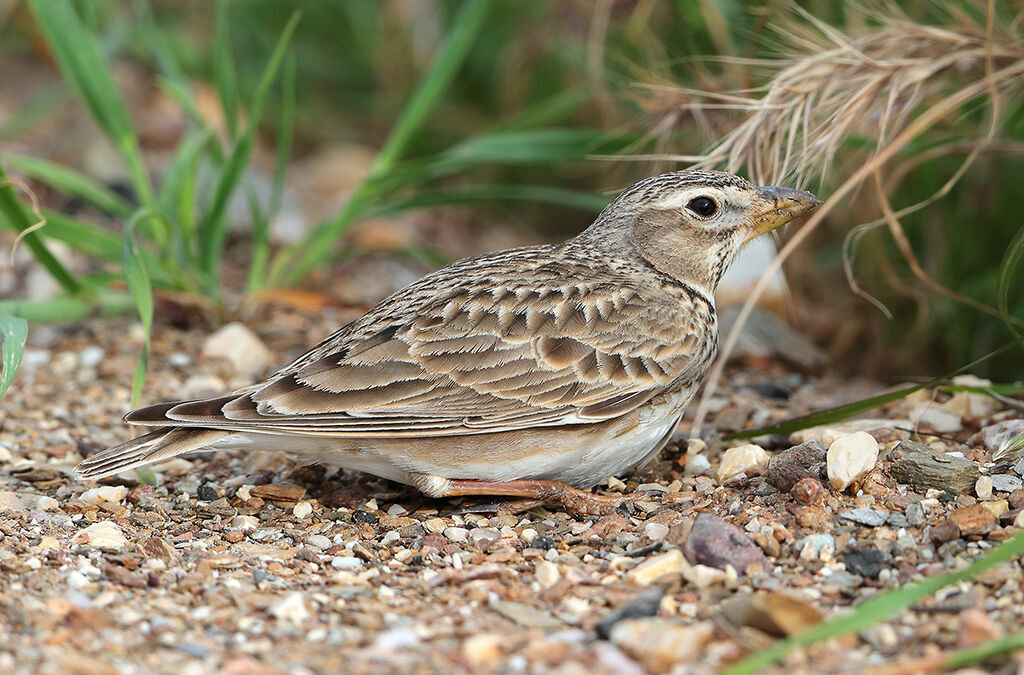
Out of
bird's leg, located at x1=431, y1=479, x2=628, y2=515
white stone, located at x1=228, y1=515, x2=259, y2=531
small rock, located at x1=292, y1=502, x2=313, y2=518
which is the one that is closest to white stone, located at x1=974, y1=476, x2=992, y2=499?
bird's leg, located at x1=431, y1=479, x2=628, y2=515

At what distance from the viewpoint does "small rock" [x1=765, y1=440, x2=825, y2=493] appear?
14.5 feet

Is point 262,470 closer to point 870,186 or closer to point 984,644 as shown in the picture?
point 984,644

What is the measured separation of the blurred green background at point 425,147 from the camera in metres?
6.05

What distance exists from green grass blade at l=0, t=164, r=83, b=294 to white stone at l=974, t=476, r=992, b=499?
406 cm

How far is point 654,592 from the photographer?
367cm

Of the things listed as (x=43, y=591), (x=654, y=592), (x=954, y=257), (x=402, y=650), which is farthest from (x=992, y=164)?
(x=43, y=591)

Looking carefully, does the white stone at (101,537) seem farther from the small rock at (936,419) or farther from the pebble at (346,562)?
the small rock at (936,419)

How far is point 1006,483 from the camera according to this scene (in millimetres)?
4285

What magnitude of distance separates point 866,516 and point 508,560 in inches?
48.7

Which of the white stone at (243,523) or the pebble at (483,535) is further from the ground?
the white stone at (243,523)

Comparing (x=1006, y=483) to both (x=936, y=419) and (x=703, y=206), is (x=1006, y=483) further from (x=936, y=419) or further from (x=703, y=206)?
(x=703, y=206)

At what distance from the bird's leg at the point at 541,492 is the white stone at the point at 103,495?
4.23ft

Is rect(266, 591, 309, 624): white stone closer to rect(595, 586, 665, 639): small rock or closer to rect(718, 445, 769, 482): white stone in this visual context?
rect(595, 586, 665, 639): small rock

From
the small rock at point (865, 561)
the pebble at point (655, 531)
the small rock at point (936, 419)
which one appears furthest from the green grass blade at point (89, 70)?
the small rock at point (865, 561)
